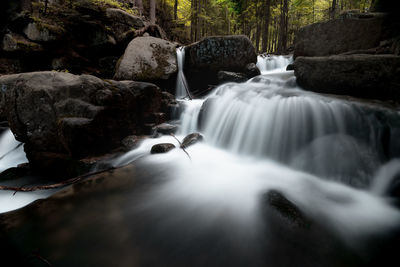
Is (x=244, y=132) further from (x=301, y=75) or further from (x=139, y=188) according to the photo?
(x=139, y=188)

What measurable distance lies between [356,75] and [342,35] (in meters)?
4.45

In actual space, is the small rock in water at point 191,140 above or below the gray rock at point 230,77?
below

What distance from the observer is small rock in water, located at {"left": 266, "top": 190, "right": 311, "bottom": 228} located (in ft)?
7.12

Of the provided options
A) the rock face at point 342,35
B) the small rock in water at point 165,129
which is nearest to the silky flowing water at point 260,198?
the small rock in water at point 165,129

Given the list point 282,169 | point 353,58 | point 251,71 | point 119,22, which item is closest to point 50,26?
point 119,22

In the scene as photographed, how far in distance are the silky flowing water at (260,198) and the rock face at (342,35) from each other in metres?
4.78

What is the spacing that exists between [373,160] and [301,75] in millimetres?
3171

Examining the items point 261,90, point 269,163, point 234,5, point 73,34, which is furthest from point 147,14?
point 269,163

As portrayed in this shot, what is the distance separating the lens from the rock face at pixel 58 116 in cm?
362

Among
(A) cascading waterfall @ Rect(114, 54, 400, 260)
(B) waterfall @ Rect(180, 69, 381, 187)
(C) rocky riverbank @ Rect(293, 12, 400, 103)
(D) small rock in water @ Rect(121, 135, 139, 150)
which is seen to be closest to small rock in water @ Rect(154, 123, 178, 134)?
(A) cascading waterfall @ Rect(114, 54, 400, 260)

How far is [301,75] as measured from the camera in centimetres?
534

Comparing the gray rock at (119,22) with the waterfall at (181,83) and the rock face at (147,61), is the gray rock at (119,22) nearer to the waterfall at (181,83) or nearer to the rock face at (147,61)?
the rock face at (147,61)

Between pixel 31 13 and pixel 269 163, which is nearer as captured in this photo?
pixel 269 163

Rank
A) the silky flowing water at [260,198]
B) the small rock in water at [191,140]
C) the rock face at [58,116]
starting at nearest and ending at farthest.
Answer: the silky flowing water at [260,198] → the rock face at [58,116] → the small rock in water at [191,140]
